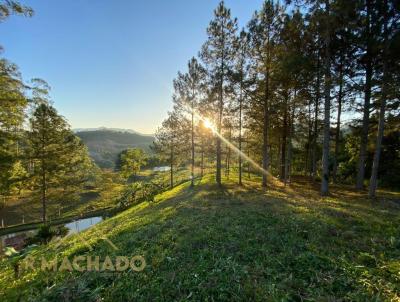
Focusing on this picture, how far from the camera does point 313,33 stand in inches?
450

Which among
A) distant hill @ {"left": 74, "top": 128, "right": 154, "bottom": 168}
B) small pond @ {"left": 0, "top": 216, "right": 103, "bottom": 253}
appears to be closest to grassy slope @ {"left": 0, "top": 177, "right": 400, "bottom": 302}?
small pond @ {"left": 0, "top": 216, "right": 103, "bottom": 253}

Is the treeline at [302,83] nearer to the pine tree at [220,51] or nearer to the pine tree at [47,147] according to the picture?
the pine tree at [220,51]

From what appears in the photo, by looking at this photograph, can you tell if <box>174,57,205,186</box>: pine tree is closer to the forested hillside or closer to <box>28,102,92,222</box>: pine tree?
the forested hillside

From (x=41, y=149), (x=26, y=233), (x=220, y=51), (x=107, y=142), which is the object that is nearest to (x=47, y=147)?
(x=41, y=149)

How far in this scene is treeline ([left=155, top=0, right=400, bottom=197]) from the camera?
9805mm

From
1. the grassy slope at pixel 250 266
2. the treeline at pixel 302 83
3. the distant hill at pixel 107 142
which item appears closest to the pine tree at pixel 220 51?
the treeline at pixel 302 83

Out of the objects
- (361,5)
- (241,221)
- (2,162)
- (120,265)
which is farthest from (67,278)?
(361,5)

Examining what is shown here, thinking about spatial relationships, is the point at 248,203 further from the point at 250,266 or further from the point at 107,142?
the point at 107,142

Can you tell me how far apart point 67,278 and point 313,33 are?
15588 mm

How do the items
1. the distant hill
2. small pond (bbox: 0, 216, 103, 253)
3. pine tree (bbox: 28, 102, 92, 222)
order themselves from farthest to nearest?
1. the distant hill
2. pine tree (bbox: 28, 102, 92, 222)
3. small pond (bbox: 0, 216, 103, 253)

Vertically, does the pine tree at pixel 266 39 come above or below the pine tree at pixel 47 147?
above

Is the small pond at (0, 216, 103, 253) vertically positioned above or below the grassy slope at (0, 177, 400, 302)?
below

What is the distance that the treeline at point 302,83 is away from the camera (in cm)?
980

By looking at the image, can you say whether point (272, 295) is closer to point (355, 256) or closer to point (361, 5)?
point (355, 256)
